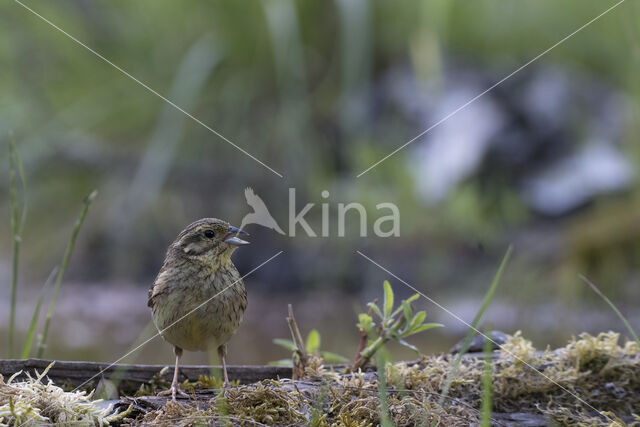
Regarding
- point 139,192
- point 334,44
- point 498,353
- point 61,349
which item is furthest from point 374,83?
point 498,353

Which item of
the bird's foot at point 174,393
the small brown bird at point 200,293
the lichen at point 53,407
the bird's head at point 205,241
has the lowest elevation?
the lichen at point 53,407

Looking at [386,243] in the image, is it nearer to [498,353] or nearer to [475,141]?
[475,141]

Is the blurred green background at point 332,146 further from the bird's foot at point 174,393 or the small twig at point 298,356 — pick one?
the bird's foot at point 174,393

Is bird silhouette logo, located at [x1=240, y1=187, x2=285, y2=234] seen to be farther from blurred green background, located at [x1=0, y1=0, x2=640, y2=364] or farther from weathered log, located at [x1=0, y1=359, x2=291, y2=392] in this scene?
weathered log, located at [x1=0, y1=359, x2=291, y2=392]

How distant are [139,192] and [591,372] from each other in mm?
5346

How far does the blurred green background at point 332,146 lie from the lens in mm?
6766

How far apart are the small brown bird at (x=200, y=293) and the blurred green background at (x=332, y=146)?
2973 mm

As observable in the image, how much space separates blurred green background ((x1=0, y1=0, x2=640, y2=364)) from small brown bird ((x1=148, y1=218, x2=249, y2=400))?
297 centimetres

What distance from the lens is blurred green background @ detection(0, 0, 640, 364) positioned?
6.77 meters

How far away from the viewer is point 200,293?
9.71 ft

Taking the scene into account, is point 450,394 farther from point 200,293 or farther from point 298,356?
point 200,293

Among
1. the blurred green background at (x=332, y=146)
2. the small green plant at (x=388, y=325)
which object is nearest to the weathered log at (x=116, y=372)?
the small green plant at (x=388, y=325)

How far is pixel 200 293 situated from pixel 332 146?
5222mm

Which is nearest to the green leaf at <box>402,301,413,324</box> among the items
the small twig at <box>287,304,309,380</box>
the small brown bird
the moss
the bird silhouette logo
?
the moss
